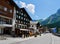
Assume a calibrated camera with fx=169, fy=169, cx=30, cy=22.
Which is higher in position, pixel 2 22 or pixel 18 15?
pixel 18 15

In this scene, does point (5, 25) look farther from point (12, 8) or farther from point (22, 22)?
point (22, 22)

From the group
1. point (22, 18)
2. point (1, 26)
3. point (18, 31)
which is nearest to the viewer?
point (1, 26)

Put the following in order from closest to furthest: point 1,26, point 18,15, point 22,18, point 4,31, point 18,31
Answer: point 1,26 → point 4,31 → point 18,31 → point 18,15 → point 22,18

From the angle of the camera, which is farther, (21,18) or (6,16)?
(21,18)

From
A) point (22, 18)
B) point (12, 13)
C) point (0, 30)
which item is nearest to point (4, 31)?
point (0, 30)

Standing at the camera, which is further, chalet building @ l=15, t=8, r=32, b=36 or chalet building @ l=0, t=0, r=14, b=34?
chalet building @ l=15, t=8, r=32, b=36

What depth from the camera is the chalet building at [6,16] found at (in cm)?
5546

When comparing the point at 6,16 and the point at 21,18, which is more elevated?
the point at 21,18

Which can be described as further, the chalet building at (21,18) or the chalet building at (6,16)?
the chalet building at (21,18)

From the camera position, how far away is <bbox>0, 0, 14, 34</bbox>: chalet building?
2184 inches

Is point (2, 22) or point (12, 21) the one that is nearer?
point (2, 22)

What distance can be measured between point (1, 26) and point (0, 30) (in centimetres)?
171

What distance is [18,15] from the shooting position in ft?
292

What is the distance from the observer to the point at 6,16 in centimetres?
5734
